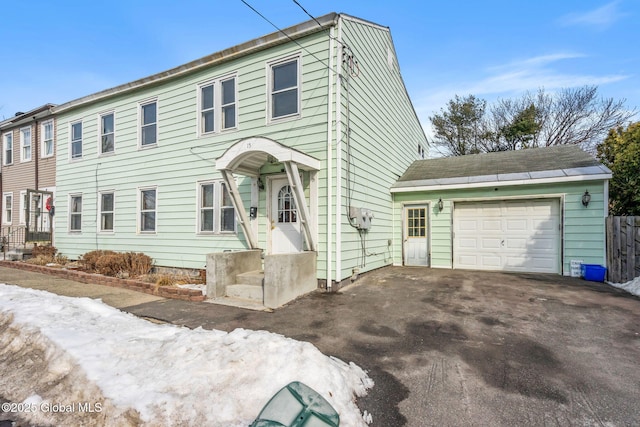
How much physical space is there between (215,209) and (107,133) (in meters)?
5.61

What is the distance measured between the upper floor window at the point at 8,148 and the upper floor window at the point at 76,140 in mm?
5029

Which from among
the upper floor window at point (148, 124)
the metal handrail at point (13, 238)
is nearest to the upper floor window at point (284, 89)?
the upper floor window at point (148, 124)

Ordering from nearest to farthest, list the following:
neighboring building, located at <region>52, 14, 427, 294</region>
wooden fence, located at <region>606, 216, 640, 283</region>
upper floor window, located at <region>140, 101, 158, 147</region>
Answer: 1. neighboring building, located at <region>52, 14, 427, 294</region>
2. wooden fence, located at <region>606, 216, 640, 283</region>
3. upper floor window, located at <region>140, 101, 158, 147</region>

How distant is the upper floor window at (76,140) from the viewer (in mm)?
10875

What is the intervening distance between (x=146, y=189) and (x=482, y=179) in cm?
1025

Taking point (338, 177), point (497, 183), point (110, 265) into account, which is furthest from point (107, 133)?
point (497, 183)

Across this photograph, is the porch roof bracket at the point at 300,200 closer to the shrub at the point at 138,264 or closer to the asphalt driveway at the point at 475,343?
the asphalt driveway at the point at 475,343

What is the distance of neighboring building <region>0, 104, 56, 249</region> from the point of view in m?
11.6

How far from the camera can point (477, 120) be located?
71.9 ft

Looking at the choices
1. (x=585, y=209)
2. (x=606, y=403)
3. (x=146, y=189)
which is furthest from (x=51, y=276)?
(x=585, y=209)

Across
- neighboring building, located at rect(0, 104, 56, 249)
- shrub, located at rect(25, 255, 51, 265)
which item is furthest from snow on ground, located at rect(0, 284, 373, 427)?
neighboring building, located at rect(0, 104, 56, 249)

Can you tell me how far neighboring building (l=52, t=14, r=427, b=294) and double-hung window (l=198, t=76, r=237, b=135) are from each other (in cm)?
3

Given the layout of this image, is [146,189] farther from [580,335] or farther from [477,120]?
[477,120]

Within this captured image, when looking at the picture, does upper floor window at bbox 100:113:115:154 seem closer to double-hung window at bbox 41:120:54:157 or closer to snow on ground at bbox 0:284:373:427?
double-hung window at bbox 41:120:54:157
